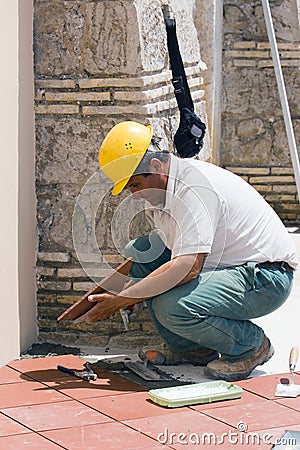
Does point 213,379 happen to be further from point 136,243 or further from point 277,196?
point 277,196

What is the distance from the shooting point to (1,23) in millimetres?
4539

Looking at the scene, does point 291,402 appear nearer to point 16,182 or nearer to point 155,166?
point 155,166

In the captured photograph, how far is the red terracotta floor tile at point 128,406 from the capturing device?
4.02m

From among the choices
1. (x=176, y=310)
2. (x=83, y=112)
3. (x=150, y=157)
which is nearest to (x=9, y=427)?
(x=176, y=310)

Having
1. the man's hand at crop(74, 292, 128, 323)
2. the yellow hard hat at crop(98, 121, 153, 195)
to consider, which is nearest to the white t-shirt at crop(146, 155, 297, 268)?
the yellow hard hat at crop(98, 121, 153, 195)

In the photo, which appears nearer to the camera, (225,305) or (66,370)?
(225,305)

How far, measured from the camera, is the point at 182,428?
12.7ft

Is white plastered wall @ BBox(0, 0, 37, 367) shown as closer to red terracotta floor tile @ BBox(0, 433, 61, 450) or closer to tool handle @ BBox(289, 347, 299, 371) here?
red terracotta floor tile @ BBox(0, 433, 61, 450)

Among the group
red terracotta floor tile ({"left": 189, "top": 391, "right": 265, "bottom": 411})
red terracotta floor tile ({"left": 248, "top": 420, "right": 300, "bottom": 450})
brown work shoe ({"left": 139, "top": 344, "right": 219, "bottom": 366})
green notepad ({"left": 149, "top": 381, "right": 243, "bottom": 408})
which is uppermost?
brown work shoe ({"left": 139, "top": 344, "right": 219, "bottom": 366})

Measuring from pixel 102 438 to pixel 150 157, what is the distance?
4.16ft

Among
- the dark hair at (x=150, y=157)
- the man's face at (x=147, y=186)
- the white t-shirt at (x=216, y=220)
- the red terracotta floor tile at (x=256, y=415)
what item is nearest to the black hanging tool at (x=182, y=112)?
the white t-shirt at (x=216, y=220)

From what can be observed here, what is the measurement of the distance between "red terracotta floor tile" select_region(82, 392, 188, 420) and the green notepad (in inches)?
1.3

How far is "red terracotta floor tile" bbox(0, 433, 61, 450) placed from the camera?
3.68 metres

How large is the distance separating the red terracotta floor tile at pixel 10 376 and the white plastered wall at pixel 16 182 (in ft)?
0.25
